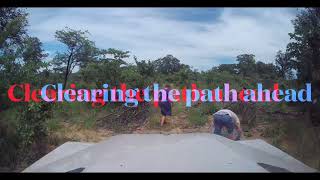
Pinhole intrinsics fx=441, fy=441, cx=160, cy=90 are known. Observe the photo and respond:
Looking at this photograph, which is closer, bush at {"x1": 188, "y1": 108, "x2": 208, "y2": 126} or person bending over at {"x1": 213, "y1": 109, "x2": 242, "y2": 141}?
person bending over at {"x1": 213, "y1": 109, "x2": 242, "y2": 141}

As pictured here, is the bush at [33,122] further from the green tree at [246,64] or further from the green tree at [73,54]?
the green tree at [246,64]

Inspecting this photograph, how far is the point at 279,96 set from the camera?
20.8 feet

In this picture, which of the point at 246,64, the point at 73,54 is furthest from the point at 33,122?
the point at 246,64

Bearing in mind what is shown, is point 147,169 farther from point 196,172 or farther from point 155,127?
point 155,127

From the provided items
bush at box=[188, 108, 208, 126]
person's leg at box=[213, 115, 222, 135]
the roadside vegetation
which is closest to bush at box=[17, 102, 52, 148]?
the roadside vegetation

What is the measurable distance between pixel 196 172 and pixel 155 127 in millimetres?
4883

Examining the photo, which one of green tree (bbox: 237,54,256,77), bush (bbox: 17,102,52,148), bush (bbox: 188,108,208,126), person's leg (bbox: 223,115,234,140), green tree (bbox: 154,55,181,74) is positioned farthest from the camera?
bush (bbox: 188,108,208,126)

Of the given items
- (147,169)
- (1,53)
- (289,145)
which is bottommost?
(289,145)

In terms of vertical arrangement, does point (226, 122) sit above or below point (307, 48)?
below

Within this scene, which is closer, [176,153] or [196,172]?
[196,172]

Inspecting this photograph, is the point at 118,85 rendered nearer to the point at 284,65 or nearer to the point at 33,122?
the point at 33,122

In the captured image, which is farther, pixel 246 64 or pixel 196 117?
pixel 196 117

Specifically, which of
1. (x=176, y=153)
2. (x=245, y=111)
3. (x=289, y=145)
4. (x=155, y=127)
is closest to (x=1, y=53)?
(x=155, y=127)

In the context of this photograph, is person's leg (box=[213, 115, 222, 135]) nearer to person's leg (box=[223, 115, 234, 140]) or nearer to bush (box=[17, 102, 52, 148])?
person's leg (box=[223, 115, 234, 140])
